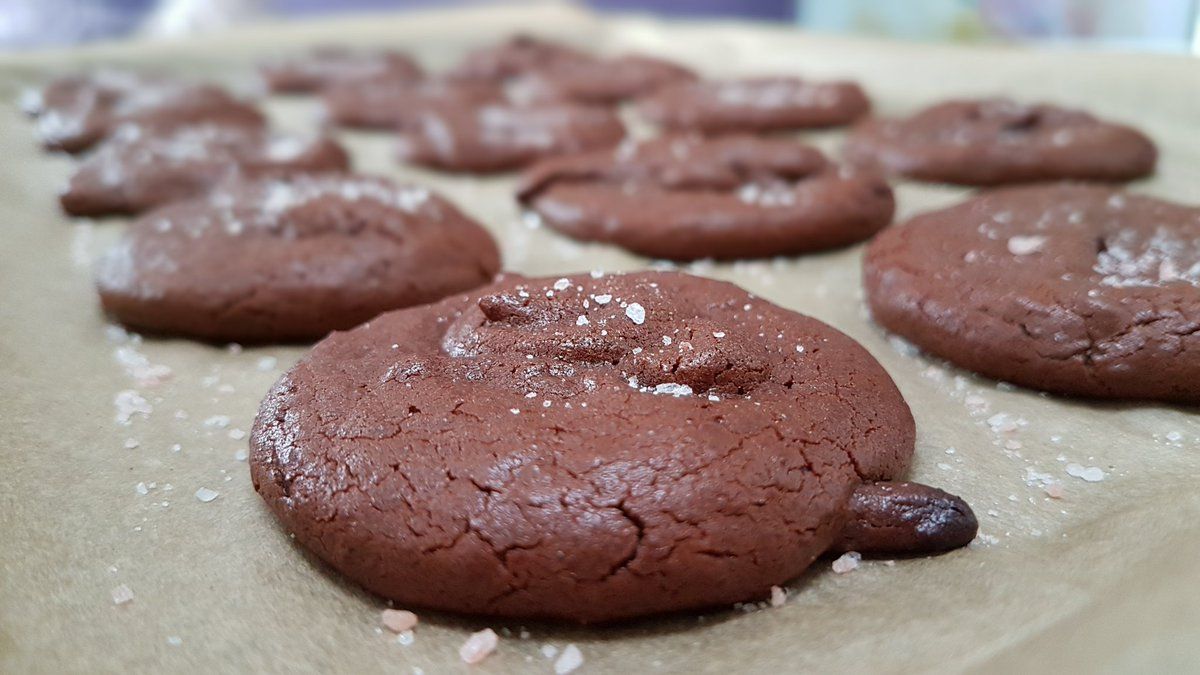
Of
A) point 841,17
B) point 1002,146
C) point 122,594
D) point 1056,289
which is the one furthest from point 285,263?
point 841,17

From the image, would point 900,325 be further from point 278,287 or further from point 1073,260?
point 278,287

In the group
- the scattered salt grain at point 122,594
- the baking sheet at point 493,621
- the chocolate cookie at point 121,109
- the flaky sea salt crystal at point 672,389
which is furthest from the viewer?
the chocolate cookie at point 121,109

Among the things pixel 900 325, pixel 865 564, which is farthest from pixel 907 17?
pixel 865 564

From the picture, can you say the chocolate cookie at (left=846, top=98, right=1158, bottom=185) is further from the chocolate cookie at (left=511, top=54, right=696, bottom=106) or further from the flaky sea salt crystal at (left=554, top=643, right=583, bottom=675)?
the flaky sea salt crystal at (left=554, top=643, right=583, bottom=675)

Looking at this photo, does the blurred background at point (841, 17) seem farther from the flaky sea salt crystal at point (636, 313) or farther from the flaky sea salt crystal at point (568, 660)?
the flaky sea salt crystal at point (568, 660)

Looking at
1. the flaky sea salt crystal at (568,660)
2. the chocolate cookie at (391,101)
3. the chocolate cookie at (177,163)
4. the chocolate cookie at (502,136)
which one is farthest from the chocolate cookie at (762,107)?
the flaky sea salt crystal at (568,660)

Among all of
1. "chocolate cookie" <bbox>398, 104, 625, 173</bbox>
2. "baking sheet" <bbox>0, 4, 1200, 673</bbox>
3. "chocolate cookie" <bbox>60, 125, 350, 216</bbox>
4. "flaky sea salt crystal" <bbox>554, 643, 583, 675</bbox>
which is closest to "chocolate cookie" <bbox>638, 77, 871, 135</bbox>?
"chocolate cookie" <bbox>398, 104, 625, 173</bbox>

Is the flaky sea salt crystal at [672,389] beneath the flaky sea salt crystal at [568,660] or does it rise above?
above

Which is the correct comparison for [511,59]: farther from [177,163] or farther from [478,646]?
[478,646]
